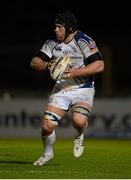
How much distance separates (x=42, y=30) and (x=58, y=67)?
21.2 metres

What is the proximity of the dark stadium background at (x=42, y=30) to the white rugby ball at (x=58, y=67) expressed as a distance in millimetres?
17344

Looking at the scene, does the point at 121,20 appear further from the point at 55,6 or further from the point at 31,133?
the point at 31,133

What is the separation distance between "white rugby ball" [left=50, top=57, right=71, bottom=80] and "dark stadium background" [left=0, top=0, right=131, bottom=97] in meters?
17.3

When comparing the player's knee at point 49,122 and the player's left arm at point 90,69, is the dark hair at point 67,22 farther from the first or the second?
the player's knee at point 49,122

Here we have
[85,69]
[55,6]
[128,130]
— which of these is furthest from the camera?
[55,6]

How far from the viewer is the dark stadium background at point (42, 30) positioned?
29.6 meters

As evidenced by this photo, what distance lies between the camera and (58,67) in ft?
36.5

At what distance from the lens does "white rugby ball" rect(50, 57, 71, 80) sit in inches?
438

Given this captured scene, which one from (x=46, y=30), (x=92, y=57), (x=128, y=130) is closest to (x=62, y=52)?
(x=92, y=57)

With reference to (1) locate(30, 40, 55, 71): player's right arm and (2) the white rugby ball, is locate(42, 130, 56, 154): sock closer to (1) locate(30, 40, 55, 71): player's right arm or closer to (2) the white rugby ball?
(2) the white rugby ball

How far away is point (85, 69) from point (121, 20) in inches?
915

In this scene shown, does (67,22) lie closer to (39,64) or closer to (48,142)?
(39,64)

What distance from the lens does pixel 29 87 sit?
96.9 ft

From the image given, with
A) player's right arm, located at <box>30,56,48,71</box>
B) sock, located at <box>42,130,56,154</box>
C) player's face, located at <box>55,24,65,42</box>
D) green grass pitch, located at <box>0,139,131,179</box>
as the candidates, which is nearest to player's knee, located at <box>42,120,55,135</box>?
sock, located at <box>42,130,56,154</box>
